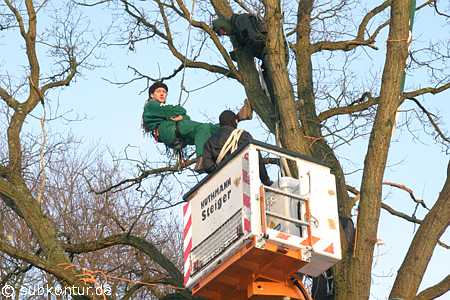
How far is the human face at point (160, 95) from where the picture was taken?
11.7 meters

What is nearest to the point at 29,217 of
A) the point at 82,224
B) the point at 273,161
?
the point at 273,161

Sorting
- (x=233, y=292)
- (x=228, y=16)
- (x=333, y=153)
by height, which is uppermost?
(x=228, y=16)

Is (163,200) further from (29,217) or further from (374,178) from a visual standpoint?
(374,178)

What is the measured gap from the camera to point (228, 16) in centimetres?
1238

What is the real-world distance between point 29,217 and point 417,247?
420cm

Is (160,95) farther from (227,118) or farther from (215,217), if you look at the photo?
(215,217)

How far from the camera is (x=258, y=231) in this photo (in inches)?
336

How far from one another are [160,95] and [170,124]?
517 millimetres

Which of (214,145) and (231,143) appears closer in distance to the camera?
(231,143)

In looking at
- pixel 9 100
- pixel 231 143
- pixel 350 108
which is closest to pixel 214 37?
pixel 350 108

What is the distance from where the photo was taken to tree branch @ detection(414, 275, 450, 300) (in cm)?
920

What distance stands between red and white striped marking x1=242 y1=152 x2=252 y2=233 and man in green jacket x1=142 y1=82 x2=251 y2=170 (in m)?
2.07

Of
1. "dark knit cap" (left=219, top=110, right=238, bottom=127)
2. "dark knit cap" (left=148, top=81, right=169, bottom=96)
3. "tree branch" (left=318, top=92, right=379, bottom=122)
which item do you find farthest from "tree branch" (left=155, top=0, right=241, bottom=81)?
"dark knit cap" (left=219, top=110, right=238, bottom=127)

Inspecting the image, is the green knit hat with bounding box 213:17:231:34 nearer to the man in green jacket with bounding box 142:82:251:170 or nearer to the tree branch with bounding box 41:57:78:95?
the man in green jacket with bounding box 142:82:251:170
